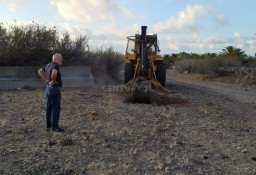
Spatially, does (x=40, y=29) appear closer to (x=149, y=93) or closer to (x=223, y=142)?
(x=149, y=93)

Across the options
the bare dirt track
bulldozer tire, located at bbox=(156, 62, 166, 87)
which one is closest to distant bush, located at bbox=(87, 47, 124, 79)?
bulldozer tire, located at bbox=(156, 62, 166, 87)

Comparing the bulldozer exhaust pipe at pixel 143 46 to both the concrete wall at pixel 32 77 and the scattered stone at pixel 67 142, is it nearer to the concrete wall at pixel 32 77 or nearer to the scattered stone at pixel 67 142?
the concrete wall at pixel 32 77

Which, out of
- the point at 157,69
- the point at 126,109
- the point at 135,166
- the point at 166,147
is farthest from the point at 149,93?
the point at 135,166

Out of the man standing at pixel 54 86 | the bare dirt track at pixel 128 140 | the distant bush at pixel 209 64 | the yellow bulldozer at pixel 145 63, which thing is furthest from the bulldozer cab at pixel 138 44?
the distant bush at pixel 209 64

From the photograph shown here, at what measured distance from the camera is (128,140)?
7844mm

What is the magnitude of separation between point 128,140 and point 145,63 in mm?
9318

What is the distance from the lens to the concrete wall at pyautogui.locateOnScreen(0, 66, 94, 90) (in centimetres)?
1706

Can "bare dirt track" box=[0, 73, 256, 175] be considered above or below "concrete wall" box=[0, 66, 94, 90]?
below

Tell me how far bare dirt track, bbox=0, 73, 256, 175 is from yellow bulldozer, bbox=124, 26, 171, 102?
3.78 metres

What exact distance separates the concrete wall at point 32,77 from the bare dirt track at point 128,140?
4.52m

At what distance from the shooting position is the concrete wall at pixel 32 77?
56.0 ft

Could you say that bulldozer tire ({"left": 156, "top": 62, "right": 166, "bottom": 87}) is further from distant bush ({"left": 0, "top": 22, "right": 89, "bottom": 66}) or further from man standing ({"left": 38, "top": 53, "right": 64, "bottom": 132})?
man standing ({"left": 38, "top": 53, "right": 64, "bottom": 132})

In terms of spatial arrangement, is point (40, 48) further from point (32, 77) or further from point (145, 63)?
point (145, 63)

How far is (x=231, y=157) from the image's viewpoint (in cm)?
695
